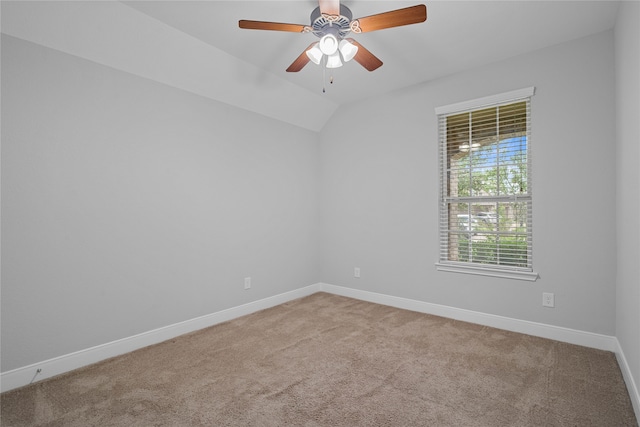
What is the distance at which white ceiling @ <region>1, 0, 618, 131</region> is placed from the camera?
88.0 inches

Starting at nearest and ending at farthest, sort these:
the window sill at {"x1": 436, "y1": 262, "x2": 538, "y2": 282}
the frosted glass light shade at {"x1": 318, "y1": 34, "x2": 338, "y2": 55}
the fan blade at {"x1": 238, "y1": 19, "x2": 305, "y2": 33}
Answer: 1. the fan blade at {"x1": 238, "y1": 19, "x2": 305, "y2": 33}
2. the frosted glass light shade at {"x1": 318, "y1": 34, "x2": 338, "y2": 55}
3. the window sill at {"x1": 436, "y1": 262, "x2": 538, "y2": 282}

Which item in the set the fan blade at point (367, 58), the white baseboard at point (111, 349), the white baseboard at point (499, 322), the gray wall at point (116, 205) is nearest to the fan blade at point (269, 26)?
the fan blade at point (367, 58)

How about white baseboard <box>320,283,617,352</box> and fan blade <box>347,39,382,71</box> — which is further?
white baseboard <box>320,283,617,352</box>

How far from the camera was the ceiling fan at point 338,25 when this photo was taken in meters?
1.88

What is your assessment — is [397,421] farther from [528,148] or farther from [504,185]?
[528,148]

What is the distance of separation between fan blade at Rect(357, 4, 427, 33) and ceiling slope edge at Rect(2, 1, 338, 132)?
1545 mm

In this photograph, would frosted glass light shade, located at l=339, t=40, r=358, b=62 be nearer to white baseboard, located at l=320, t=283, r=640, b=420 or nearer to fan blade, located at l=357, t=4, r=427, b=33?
fan blade, located at l=357, t=4, r=427, b=33

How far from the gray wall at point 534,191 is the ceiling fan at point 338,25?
4.90ft

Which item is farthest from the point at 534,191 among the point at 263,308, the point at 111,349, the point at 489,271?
the point at 111,349

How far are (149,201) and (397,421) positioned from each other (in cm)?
252

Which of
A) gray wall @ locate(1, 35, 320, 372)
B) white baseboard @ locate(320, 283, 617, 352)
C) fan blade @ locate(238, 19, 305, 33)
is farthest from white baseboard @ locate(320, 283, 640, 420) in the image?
fan blade @ locate(238, 19, 305, 33)

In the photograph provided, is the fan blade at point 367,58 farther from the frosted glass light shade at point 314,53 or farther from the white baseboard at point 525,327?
the white baseboard at point 525,327

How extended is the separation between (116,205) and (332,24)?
7.08 feet

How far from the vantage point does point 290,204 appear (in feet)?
13.7
